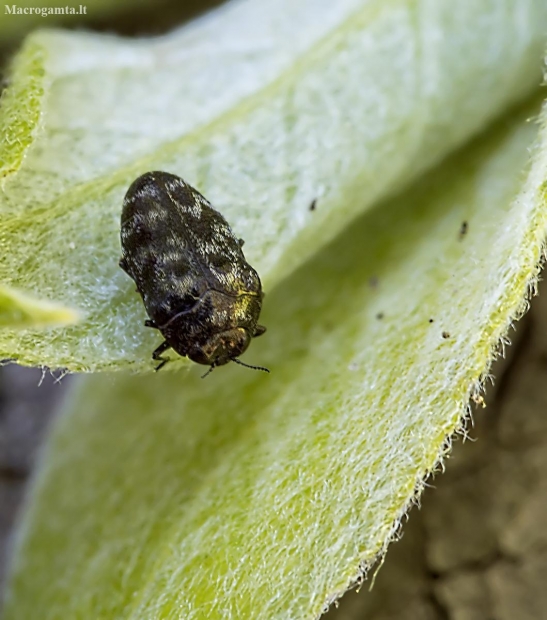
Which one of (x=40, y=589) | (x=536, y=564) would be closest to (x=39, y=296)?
(x=40, y=589)

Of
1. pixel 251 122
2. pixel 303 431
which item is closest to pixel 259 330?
pixel 303 431

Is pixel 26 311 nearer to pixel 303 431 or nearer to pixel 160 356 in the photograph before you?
pixel 160 356

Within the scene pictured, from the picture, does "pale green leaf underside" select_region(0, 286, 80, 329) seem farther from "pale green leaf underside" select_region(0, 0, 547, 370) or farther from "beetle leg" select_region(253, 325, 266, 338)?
"beetle leg" select_region(253, 325, 266, 338)

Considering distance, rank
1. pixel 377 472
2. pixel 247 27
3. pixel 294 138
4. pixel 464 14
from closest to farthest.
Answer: pixel 377 472 < pixel 294 138 < pixel 464 14 < pixel 247 27

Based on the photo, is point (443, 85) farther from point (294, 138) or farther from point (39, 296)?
point (39, 296)

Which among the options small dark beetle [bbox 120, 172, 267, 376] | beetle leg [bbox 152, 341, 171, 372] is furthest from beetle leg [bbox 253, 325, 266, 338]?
beetle leg [bbox 152, 341, 171, 372]

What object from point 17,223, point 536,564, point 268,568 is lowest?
point 536,564

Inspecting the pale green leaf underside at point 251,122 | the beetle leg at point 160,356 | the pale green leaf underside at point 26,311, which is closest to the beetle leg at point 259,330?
the pale green leaf underside at point 251,122
